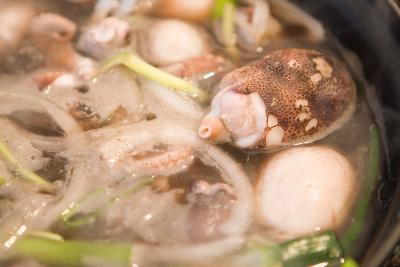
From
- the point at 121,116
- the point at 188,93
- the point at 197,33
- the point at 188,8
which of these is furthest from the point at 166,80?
the point at 188,8

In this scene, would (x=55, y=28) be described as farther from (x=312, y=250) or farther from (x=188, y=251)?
(x=312, y=250)

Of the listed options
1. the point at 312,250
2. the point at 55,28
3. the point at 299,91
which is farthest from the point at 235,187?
the point at 55,28

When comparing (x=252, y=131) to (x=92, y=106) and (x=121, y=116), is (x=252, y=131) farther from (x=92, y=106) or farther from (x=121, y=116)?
(x=92, y=106)

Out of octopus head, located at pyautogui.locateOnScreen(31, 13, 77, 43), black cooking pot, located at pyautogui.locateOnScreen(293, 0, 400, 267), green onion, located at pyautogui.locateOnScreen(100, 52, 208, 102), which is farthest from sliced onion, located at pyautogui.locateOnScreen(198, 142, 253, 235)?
octopus head, located at pyautogui.locateOnScreen(31, 13, 77, 43)

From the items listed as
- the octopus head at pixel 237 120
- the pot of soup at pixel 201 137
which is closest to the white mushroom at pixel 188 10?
the pot of soup at pixel 201 137

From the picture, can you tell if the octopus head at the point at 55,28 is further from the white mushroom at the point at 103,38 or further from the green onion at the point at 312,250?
the green onion at the point at 312,250

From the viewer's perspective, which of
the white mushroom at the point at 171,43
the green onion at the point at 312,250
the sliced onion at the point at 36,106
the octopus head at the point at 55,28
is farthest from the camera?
the octopus head at the point at 55,28
